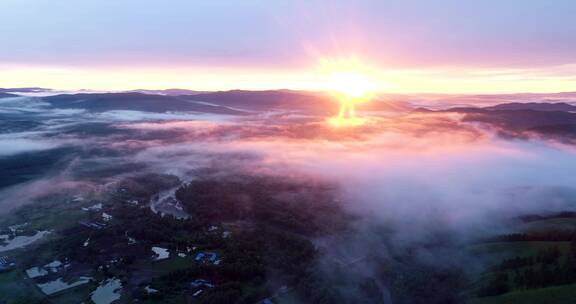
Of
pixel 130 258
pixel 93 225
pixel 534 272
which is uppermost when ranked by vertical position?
pixel 534 272

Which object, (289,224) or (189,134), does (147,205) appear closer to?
(289,224)

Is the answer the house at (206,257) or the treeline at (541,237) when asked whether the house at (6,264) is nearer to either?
the house at (206,257)

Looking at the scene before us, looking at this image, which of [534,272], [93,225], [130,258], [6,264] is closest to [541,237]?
[534,272]

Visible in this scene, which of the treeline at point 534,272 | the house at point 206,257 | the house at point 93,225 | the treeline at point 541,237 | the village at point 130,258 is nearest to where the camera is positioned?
the treeline at point 534,272

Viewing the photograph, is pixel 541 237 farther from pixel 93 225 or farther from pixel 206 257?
pixel 93 225

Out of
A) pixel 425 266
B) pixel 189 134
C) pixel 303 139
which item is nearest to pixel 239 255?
pixel 425 266

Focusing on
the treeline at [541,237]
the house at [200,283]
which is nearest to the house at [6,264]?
the house at [200,283]

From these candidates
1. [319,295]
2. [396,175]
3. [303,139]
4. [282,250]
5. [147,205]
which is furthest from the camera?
[303,139]

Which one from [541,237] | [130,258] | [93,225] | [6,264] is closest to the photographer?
[6,264]
